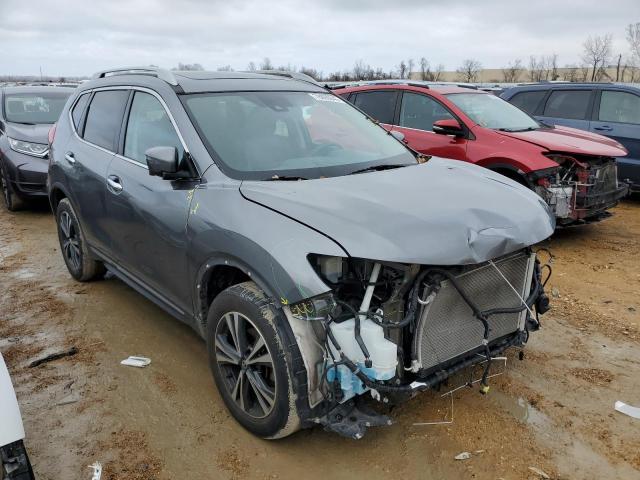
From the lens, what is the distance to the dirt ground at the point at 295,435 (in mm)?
2795

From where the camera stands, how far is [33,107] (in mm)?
9062

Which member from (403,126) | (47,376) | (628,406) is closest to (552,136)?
(403,126)

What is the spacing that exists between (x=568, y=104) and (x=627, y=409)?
6.87 metres

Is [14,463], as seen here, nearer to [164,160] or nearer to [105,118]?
[164,160]

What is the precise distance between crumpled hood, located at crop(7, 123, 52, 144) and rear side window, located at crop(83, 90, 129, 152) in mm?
3969

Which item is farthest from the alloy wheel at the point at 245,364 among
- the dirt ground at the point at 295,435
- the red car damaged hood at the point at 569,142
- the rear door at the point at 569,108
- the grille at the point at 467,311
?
the rear door at the point at 569,108

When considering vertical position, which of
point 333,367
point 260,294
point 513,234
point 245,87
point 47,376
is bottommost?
point 47,376

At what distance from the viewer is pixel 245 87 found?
3842mm

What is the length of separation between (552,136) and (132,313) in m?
5.17

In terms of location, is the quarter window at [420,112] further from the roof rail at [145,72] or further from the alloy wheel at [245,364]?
the alloy wheel at [245,364]

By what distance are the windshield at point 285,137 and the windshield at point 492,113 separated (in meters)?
3.07

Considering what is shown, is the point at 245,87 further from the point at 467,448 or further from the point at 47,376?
the point at 467,448

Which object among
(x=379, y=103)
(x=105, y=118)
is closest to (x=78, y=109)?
(x=105, y=118)

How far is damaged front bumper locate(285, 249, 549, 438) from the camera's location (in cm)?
253
